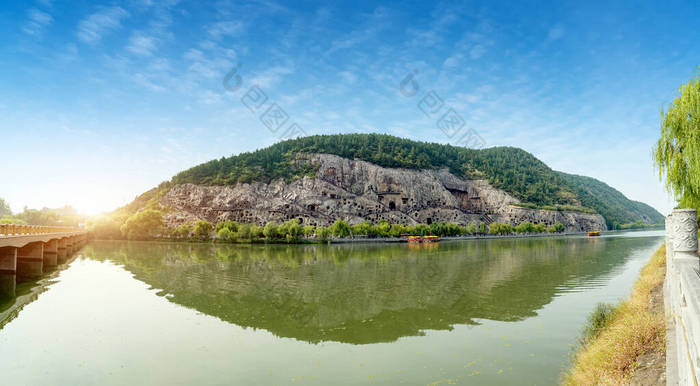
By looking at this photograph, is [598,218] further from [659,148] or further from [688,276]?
[688,276]

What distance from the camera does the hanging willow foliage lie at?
18856mm

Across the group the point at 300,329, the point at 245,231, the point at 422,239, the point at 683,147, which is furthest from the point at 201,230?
the point at 683,147

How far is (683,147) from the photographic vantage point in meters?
20.5

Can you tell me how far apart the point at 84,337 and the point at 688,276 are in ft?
71.7

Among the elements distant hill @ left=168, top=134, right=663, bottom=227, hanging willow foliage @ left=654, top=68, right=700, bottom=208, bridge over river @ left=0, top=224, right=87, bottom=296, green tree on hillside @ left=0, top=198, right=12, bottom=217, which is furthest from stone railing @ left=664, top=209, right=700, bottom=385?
green tree on hillside @ left=0, top=198, right=12, bottom=217

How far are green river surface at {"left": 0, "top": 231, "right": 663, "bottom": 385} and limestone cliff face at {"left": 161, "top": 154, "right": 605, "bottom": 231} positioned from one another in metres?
96.7

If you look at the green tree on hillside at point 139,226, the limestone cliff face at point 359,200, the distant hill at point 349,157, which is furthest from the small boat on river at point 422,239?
the green tree on hillside at point 139,226

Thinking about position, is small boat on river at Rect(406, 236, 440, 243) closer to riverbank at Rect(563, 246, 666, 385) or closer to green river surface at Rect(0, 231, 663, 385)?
green river surface at Rect(0, 231, 663, 385)

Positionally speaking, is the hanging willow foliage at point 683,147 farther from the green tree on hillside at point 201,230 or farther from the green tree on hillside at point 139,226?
the green tree on hillside at point 139,226

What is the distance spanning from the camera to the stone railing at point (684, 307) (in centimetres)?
453

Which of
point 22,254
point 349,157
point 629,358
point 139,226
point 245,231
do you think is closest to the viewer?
point 629,358

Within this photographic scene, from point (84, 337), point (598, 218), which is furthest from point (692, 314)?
point (598, 218)

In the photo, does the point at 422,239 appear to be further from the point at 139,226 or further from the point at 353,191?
the point at 139,226

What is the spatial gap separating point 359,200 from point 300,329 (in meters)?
123
